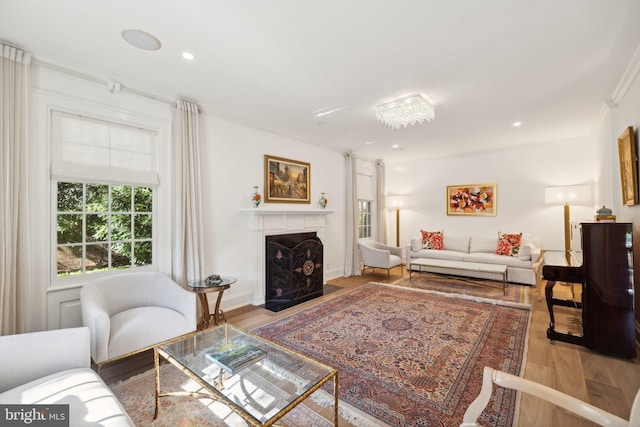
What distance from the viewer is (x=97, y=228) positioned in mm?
2883

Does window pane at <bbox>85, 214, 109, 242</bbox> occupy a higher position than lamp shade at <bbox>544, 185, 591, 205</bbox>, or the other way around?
lamp shade at <bbox>544, 185, 591, 205</bbox>

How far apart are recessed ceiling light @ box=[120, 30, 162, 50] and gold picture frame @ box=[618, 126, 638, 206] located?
4.34 meters

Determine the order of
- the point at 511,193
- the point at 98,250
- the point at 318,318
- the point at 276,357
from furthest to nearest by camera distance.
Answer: the point at 511,193 → the point at 318,318 → the point at 98,250 → the point at 276,357

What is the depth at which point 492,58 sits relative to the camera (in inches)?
97.7

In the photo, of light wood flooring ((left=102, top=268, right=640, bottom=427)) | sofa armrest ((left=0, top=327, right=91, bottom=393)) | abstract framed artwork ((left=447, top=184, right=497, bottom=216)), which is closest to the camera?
sofa armrest ((left=0, top=327, right=91, bottom=393))

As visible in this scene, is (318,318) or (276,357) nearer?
(276,357)

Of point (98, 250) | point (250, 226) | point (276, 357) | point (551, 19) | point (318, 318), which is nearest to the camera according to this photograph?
point (276, 357)

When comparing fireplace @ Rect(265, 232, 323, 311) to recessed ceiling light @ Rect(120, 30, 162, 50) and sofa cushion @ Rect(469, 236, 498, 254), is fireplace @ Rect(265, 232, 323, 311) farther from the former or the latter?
sofa cushion @ Rect(469, 236, 498, 254)

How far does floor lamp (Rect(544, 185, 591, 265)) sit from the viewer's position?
478cm

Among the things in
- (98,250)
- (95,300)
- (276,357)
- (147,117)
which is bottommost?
(276,357)

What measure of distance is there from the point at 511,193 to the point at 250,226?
209 inches

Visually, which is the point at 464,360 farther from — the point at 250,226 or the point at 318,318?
the point at 250,226

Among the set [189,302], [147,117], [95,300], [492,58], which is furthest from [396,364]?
[147,117]

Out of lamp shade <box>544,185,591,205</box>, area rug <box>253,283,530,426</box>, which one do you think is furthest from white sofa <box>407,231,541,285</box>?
area rug <box>253,283,530,426</box>
